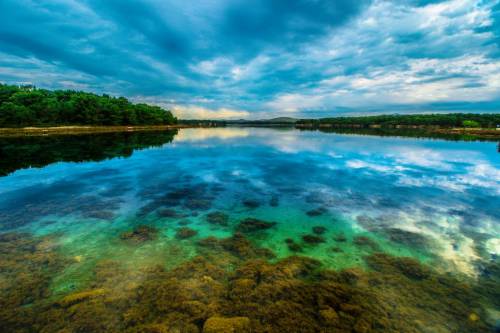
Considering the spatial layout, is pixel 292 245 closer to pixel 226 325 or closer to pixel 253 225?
pixel 253 225

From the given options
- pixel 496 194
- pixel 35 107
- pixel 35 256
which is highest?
pixel 35 107

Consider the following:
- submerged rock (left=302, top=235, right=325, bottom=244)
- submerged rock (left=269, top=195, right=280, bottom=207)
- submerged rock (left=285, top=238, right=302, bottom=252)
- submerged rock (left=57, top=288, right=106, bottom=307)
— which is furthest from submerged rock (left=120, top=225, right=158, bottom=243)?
submerged rock (left=269, top=195, right=280, bottom=207)

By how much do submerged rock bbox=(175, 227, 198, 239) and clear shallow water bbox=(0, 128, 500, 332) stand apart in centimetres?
9

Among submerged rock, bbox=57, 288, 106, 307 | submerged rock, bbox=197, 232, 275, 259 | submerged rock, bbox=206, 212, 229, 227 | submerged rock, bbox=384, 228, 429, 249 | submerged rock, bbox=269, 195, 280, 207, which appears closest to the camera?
submerged rock, bbox=57, 288, 106, 307

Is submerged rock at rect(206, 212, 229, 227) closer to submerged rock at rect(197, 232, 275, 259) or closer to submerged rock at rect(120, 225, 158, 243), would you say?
submerged rock at rect(197, 232, 275, 259)

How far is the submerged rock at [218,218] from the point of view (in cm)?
1184

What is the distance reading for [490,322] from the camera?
5535 mm

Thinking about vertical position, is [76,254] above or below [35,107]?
below

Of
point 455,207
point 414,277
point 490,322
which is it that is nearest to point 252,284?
point 414,277

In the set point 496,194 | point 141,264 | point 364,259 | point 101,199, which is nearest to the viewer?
point 141,264

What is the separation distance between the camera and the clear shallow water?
18.6ft

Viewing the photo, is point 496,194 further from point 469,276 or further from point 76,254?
point 76,254

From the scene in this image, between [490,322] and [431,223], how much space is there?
7.34 meters

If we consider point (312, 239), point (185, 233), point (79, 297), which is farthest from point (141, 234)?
point (312, 239)
